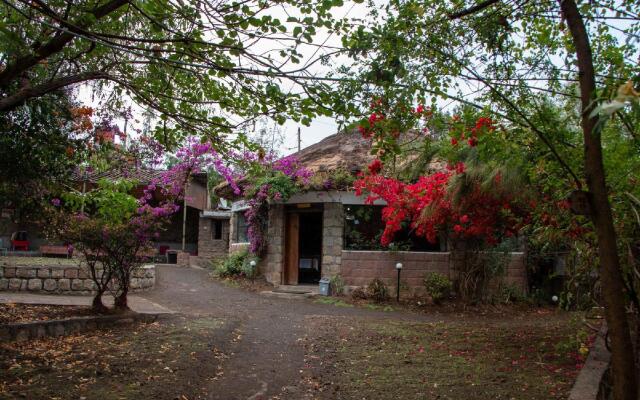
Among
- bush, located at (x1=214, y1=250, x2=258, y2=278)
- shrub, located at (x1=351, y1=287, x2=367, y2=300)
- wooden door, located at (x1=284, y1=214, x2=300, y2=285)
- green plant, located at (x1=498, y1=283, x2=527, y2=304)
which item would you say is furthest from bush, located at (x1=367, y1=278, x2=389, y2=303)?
bush, located at (x1=214, y1=250, x2=258, y2=278)

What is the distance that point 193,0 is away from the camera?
4.80 m

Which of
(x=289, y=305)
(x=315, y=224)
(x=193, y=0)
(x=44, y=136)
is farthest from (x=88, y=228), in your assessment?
(x=315, y=224)

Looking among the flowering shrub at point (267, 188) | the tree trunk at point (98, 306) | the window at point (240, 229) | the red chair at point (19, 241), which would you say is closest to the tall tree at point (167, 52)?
the tree trunk at point (98, 306)

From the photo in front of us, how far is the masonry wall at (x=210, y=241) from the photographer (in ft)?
72.6

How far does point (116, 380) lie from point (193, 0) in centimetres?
357

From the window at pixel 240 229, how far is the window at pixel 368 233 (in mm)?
4650

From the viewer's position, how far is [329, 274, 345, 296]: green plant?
12555 mm

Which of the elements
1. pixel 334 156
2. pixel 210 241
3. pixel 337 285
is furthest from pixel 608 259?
pixel 210 241

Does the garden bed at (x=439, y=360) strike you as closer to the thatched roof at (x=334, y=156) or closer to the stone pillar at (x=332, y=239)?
the stone pillar at (x=332, y=239)

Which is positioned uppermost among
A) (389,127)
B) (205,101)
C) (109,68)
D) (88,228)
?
(109,68)

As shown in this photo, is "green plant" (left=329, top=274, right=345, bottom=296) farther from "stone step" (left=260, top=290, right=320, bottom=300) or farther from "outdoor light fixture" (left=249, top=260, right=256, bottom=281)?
"outdoor light fixture" (left=249, top=260, right=256, bottom=281)

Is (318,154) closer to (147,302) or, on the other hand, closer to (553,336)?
(147,302)

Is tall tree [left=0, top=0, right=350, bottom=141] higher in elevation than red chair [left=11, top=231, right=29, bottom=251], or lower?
higher

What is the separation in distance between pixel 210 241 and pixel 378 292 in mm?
12074
